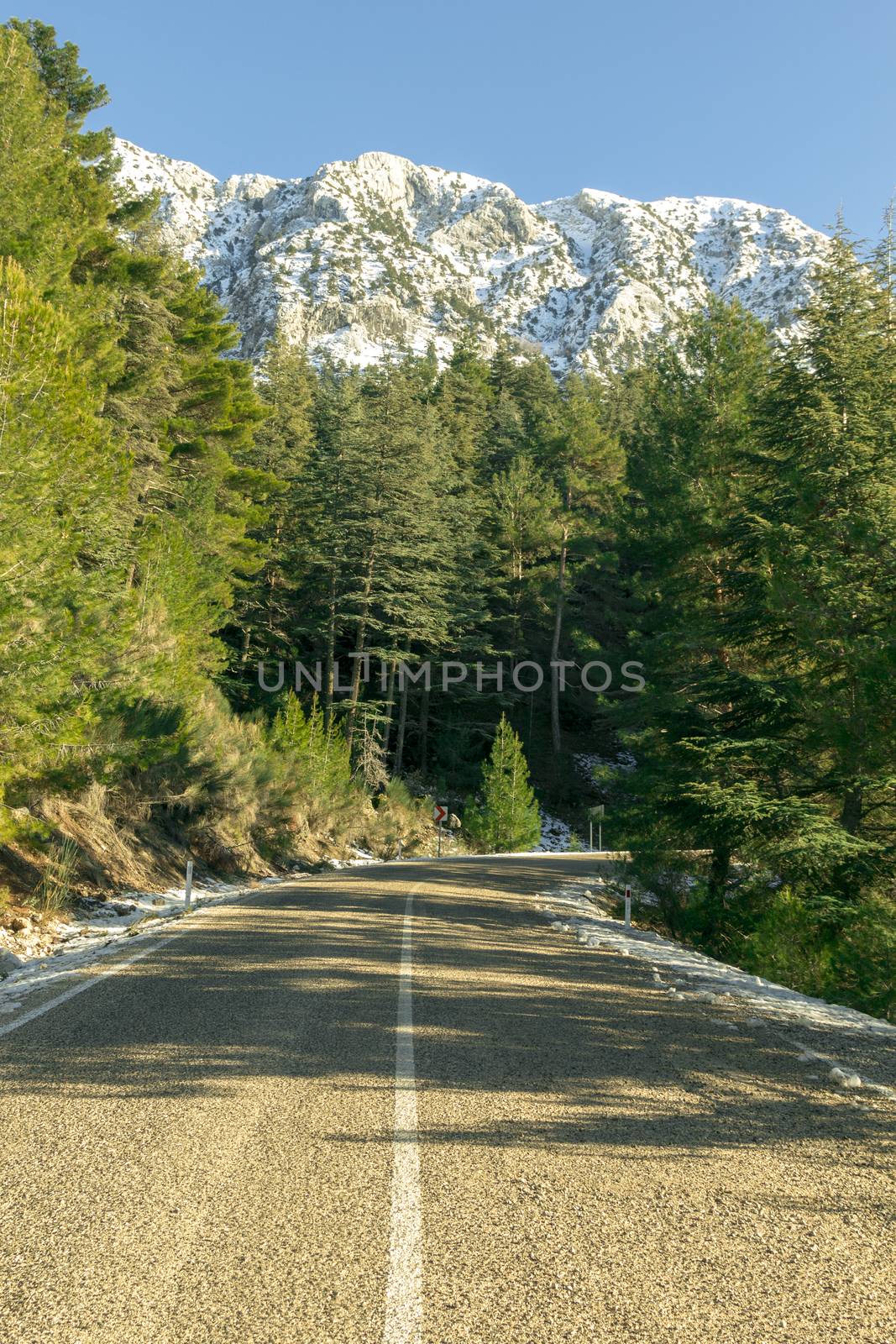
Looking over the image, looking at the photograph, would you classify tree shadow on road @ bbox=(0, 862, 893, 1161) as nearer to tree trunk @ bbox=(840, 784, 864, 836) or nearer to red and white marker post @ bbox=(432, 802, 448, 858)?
tree trunk @ bbox=(840, 784, 864, 836)

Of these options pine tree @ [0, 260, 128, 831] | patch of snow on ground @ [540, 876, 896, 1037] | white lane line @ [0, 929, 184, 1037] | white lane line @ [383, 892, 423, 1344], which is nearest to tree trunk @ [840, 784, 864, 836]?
patch of snow on ground @ [540, 876, 896, 1037]

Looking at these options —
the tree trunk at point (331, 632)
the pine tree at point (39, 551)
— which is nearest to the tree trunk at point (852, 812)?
the pine tree at point (39, 551)

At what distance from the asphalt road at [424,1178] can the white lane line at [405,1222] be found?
12 millimetres

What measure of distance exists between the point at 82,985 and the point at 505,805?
33567 mm

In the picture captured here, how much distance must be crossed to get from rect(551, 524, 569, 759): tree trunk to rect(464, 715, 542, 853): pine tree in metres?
13.7

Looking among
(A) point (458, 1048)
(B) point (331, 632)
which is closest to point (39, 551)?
(A) point (458, 1048)

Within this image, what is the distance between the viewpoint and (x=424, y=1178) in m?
3.63

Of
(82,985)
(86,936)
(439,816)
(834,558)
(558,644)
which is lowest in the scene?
(439,816)

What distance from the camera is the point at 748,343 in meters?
28.1

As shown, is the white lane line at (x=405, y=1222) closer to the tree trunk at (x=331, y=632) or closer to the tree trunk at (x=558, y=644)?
the tree trunk at (x=331, y=632)

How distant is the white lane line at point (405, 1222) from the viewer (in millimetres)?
2605

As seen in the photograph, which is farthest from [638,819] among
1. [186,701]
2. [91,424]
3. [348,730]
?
[348,730]

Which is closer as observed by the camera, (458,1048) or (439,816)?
(458,1048)

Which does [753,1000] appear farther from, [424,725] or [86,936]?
[424,725]
